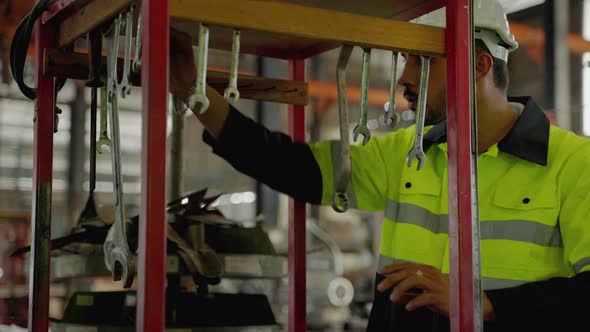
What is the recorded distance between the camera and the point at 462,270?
125 cm

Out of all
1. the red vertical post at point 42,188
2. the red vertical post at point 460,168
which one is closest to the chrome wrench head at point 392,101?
the red vertical post at point 460,168

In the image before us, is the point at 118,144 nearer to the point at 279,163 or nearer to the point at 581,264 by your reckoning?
the point at 279,163

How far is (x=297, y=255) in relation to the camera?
1.85 m

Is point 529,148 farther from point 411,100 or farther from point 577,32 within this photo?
point 577,32

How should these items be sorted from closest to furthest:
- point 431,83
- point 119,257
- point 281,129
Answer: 1. point 119,257
2. point 431,83
3. point 281,129

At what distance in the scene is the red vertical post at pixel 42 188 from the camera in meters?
1.50

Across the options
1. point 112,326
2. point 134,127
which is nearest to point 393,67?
point 112,326

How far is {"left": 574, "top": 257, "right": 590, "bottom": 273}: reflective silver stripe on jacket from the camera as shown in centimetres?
156

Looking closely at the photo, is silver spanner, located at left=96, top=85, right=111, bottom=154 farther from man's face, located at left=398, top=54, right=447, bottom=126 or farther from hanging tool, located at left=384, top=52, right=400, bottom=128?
man's face, located at left=398, top=54, right=447, bottom=126

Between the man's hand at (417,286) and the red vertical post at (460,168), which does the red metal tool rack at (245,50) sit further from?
the man's hand at (417,286)

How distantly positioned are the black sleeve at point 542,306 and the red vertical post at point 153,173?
0.83 meters

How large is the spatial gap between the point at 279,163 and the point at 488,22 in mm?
587

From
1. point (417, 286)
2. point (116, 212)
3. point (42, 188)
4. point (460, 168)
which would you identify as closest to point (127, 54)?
point (116, 212)

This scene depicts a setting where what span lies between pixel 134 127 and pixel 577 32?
4675 millimetres
